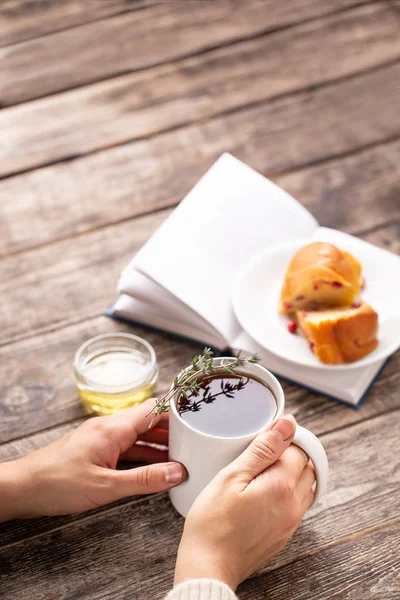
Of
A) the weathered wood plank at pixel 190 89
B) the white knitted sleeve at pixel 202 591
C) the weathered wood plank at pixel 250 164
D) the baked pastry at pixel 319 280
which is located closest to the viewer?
the white knitted sleeve at pixel 202 591

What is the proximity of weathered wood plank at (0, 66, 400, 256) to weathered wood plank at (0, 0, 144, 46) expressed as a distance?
0.55 meters

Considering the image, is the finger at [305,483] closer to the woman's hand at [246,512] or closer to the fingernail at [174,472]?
the woman's hand at [246,512]

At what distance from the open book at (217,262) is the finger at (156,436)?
0.83ft

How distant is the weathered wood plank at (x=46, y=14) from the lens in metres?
→ 2.16

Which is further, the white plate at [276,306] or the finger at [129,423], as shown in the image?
the white plate at [276,306]

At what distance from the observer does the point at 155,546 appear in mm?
1079

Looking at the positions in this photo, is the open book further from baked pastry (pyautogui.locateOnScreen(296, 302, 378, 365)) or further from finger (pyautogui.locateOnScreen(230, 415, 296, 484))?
finger (pyautogui.locateOnScreen(230, 415, 296, 484))

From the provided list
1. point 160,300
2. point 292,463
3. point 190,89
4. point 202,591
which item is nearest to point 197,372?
point 292,463

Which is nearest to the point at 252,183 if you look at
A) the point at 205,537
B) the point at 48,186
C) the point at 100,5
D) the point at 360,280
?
the point at 360,280

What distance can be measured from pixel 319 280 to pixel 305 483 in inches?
16.2

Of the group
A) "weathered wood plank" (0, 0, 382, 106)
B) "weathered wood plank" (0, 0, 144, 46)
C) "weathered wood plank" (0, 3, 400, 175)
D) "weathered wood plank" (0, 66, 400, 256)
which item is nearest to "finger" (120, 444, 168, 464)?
"weathered wood plank" (0, 66, 400, 256)

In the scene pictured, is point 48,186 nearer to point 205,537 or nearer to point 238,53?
point 238,53

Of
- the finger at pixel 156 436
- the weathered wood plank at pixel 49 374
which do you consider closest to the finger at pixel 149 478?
the finger at pixel 156 436

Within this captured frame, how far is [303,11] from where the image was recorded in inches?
86.6
